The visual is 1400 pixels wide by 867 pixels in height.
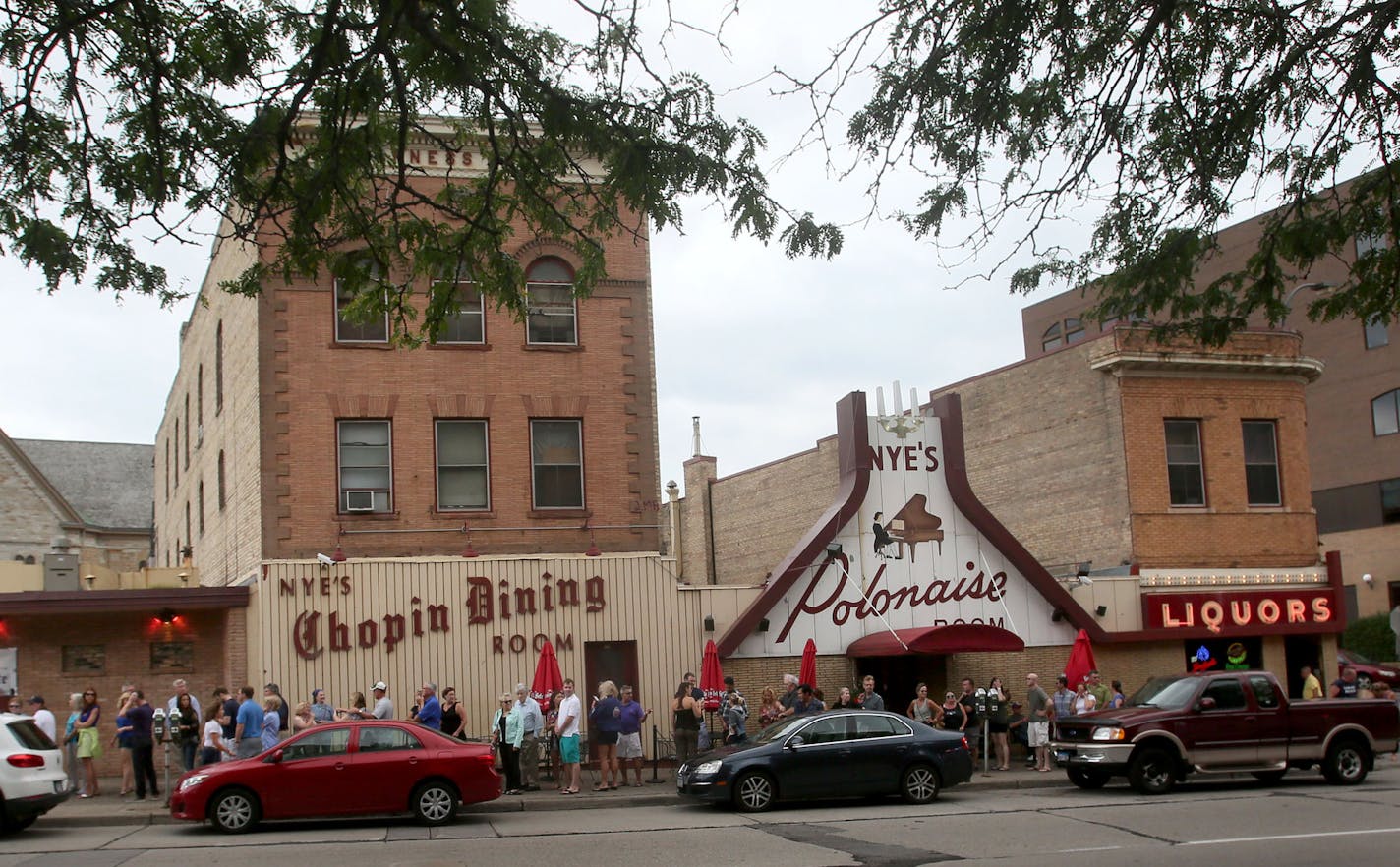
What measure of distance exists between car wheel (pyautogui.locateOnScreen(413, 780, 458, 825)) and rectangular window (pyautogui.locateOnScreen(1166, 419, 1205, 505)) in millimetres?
17966

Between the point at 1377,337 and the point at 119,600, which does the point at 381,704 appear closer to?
the point at 119,600

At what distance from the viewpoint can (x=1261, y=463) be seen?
98.4ft

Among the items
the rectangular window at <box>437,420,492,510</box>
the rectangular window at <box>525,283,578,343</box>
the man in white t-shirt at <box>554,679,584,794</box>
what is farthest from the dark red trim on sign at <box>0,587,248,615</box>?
the rectangular window at <box>525,283,578,343</box>

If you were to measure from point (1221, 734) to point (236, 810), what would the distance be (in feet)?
42.7

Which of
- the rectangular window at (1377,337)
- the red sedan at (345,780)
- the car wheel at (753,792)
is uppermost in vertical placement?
the rectangular window at (1377,337)

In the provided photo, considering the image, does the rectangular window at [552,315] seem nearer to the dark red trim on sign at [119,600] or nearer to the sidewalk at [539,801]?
the dark red trim on sign at [119,600]

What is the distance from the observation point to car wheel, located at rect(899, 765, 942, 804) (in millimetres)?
18906

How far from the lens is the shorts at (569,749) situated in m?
20.7

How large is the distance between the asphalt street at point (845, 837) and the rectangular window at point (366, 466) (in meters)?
7.27

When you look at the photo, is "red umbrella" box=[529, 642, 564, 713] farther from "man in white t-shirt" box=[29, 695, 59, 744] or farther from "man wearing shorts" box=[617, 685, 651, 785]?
"man in white t-shirt" box=[29, 695, 59, 744]

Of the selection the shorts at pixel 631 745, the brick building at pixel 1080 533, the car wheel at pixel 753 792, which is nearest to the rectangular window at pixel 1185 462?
the brick building at pixel 1080 533

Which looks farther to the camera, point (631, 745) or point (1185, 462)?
point (1185, 462)

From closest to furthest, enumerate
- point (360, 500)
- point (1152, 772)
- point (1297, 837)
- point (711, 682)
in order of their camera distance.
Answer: point (1297, 837), point (1152, 772), point (711, 682), point (360, 500)

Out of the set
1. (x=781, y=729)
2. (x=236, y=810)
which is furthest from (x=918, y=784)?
(x=236, y=810)
